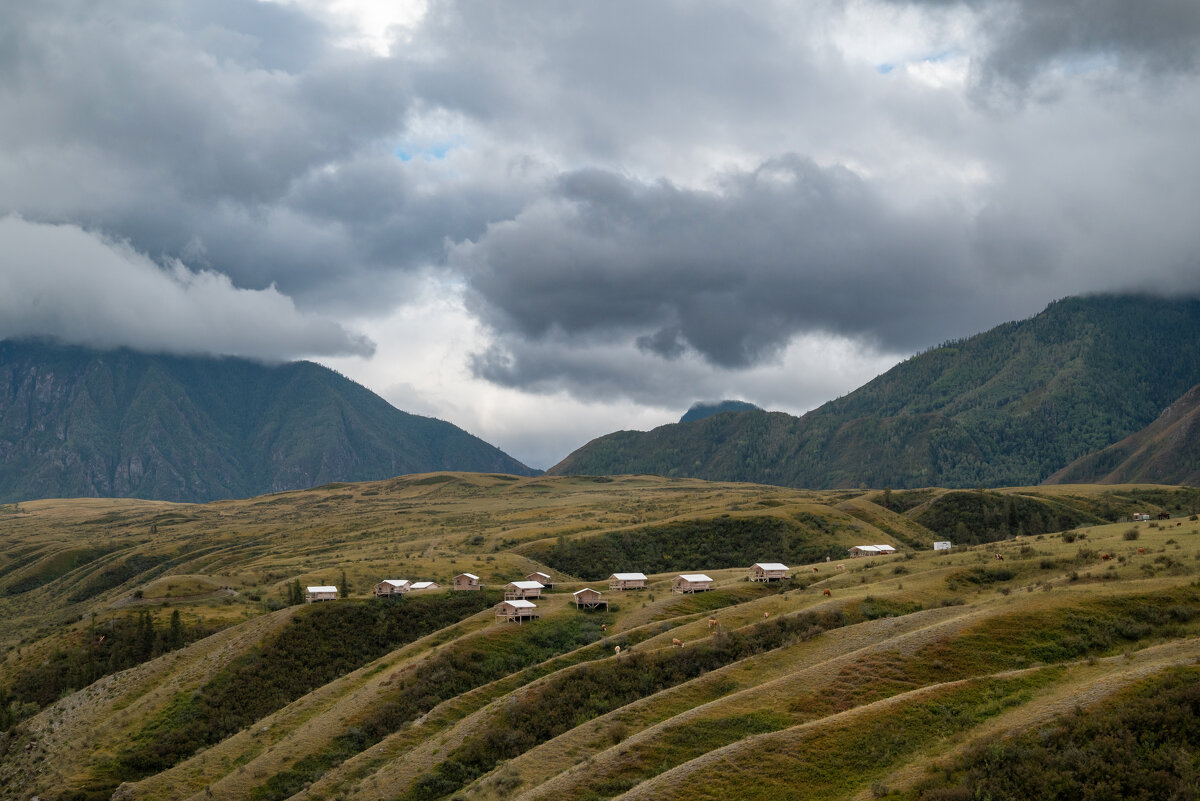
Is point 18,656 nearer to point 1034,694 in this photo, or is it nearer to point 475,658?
point 475,658

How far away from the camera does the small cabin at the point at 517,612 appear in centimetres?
10312

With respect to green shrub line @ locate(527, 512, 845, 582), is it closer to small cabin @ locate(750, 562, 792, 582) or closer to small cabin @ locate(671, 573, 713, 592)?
small cabin @ locate(671, 573, 713, 592)

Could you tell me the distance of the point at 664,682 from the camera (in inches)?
2813

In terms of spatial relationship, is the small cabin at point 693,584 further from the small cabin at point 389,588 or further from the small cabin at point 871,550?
the small cabin at point 871,550

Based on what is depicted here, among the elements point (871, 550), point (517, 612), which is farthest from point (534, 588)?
point (871, 550)

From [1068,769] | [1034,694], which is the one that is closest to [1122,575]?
[1034,694]

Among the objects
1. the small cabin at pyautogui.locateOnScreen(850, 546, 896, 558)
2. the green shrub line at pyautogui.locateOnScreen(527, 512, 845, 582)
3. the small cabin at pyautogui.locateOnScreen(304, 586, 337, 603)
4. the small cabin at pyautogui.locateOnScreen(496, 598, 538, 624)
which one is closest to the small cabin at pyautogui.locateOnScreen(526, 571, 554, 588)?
the green shrub line at pyautogui.locateOnScreen(527, 512, 845, 582)

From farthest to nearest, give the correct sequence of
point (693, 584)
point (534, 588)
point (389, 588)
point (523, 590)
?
point (389, 588)
point (534, 588)
point (523, 590)
point (693, 584)

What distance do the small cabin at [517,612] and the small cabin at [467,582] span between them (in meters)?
27.2

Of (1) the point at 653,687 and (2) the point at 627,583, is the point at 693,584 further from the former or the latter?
(1) the point at 653,687

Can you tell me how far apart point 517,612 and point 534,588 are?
16410 millimetres

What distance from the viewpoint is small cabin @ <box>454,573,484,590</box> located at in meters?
132

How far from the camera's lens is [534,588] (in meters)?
120

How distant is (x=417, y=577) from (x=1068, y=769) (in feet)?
392
